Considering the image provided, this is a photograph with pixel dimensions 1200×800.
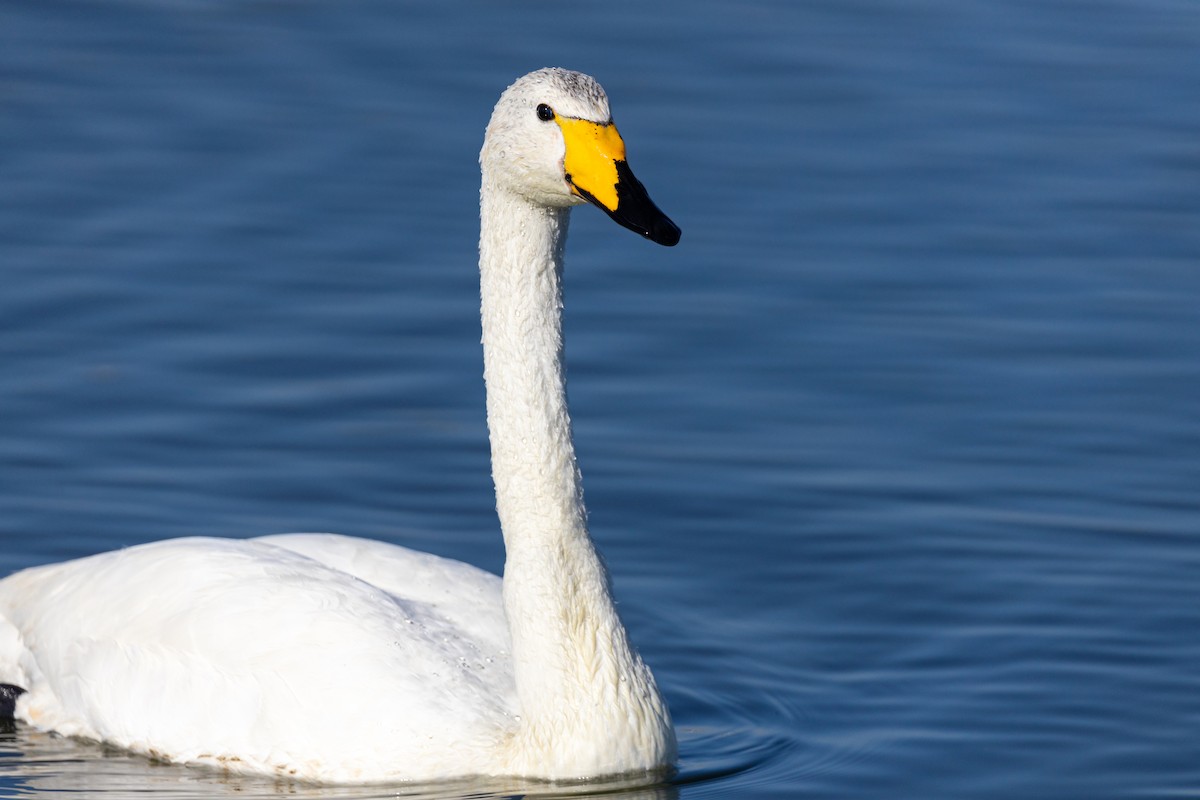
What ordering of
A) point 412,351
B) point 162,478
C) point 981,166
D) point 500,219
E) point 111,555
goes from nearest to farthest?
1. point 500,219
2. point 111,555
3. point 162,478
4. point 412,351
5. point 981,166

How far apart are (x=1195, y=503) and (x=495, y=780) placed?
13.3ft

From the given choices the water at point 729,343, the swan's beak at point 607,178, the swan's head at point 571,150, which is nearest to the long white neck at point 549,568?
the water at point 729,343

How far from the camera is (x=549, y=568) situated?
8.45 metres

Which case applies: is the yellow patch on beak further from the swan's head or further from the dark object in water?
the dark object in water

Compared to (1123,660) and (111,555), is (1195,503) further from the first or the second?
(111,555)

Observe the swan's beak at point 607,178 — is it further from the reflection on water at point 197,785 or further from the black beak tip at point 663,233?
the reflection on water at point 197,785

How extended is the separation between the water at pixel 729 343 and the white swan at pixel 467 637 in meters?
0.16

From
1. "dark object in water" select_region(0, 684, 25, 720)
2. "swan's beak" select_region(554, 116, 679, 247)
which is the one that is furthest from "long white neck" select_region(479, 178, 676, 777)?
"dark object in water" select_region(0, 684, 25, 720)

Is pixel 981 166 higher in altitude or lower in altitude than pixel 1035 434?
higher

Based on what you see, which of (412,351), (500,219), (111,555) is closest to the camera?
(500,219)

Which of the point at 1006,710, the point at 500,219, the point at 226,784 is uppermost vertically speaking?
the point at 500,219

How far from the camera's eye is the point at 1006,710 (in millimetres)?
9180

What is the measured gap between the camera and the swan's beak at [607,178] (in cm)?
777

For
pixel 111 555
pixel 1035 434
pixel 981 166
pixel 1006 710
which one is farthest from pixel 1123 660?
pixel 981 166
